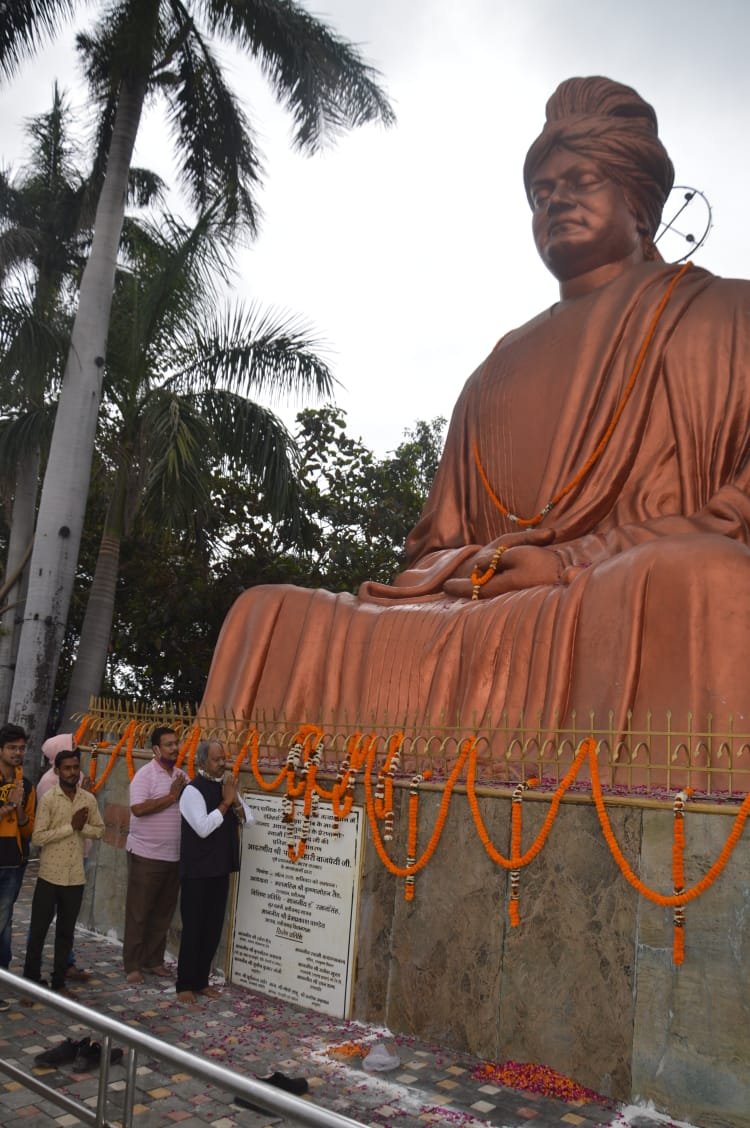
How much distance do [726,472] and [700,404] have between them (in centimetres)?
46

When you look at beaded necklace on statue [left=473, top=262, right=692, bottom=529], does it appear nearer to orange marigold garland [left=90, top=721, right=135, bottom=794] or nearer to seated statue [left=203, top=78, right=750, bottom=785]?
seated statue [left=203, top=78, right=750, bottom=785]

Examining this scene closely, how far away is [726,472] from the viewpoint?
6.21 metres

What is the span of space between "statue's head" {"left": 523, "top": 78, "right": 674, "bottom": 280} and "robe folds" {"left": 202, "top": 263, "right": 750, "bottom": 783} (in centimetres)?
43

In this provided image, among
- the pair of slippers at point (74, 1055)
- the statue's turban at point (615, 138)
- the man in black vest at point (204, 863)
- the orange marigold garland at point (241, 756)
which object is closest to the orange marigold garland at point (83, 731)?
the orange marigold garland at point (241, 756)

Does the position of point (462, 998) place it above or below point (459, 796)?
below

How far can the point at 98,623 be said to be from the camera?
1038cm

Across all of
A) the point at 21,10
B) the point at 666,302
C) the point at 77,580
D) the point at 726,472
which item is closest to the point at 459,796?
the point at 726,472

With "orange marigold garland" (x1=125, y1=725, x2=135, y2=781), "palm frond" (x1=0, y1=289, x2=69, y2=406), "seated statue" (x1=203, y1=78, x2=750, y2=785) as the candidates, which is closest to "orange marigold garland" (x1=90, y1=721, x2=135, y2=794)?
"orange marigold garland" (x1=125, y1=725, x2=135, y2=781)

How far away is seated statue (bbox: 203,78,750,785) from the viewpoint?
4.86 m

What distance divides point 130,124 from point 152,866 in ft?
26.9

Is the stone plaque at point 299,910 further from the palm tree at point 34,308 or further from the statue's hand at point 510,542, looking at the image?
the palm tree at point 34,308

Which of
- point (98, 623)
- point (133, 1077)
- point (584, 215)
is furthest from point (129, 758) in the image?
point (584, 215)

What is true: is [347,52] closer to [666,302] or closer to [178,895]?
[666,302]

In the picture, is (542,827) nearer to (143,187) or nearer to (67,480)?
(67,480)
